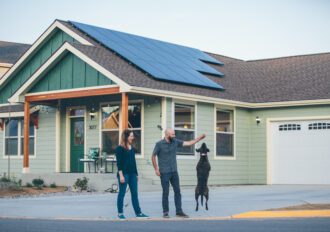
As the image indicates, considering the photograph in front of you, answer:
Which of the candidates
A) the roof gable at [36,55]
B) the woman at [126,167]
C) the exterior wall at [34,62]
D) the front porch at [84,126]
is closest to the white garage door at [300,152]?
the front porch at [84,126]

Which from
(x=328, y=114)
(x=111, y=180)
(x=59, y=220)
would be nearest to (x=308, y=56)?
(x=328, y=114)

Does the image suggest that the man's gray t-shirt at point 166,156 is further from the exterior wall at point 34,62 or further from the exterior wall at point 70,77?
the exterior wall at point 34,62

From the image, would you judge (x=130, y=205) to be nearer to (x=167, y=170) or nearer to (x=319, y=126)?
(x=167, y=170)

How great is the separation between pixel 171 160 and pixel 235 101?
1313cm

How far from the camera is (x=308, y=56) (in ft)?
104

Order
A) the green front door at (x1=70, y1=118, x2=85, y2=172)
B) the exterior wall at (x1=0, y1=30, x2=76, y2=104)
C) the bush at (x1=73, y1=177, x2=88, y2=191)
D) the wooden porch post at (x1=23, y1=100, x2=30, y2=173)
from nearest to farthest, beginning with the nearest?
1. the bush at (x1=73, y1=177, x2=88, y2=191)
2. the wooden porch post at (x1=23, y1=100, x2=30, y2=173)
3. the green front door at (x1=70, y1=118, x2=85, y2=172)
4. the exterior wall at (x1=0, y1=30, x2=76, y2=104)

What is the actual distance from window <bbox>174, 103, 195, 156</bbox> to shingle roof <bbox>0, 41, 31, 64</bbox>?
47.3 ft

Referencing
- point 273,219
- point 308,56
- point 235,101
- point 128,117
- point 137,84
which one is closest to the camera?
point 273,219

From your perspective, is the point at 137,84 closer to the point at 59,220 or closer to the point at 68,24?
the point at 68,24

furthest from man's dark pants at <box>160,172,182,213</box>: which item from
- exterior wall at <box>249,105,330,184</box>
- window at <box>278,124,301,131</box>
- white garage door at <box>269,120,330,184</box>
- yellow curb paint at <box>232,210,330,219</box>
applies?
exterior wall at <box>249,105,330,184</box>

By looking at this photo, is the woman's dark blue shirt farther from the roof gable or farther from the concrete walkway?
the roof gable

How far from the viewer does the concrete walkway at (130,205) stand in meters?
14.9

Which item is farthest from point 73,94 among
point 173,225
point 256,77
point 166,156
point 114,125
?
point 173,225

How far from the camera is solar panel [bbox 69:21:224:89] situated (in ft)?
81.6
